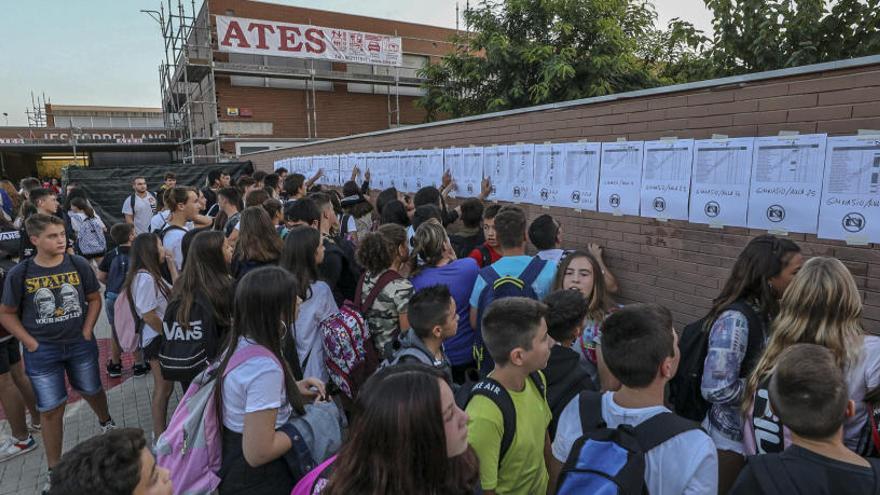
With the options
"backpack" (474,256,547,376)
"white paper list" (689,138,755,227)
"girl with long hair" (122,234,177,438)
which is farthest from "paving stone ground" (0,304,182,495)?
"white paper list" (689,138,755,227)

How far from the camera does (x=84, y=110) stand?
50344 mm

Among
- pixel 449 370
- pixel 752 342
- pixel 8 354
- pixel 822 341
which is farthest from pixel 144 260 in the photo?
pixel 822 341

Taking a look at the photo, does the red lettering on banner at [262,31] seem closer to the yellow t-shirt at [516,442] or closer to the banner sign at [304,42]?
the banner sign at [304,42]

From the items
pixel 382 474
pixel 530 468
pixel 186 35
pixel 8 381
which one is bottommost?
pixel 8 381

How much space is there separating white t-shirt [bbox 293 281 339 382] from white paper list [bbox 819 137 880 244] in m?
2.96

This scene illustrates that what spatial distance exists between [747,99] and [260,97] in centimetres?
2248

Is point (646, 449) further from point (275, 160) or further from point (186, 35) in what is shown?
point (186, 35)

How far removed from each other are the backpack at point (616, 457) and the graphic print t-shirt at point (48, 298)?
12.1 feet

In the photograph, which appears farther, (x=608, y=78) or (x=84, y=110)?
(x=84, y=110)

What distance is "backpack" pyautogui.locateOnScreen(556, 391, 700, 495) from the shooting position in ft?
4.98

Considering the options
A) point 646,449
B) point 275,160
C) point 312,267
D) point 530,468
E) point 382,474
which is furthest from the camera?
point 275,160

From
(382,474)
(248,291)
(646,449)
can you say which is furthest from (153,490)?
(646,449)

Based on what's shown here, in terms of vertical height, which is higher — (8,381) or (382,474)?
(382,474)

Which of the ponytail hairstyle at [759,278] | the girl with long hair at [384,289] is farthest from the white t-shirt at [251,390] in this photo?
the ponytail hairstyle at [759,278]
